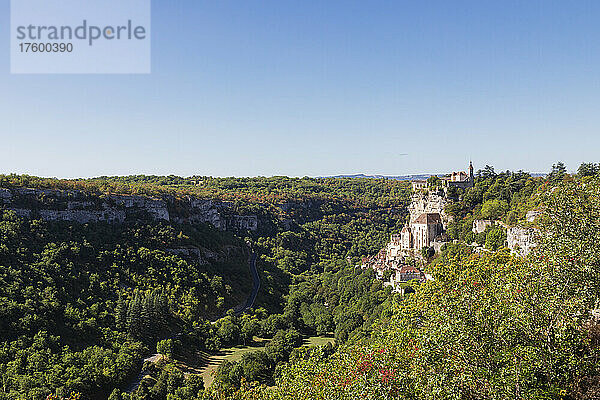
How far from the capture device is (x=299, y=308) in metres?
64.0

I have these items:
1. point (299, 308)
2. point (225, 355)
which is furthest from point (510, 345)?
point (299, 308)

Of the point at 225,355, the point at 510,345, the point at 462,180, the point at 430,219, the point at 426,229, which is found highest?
the point at 462,180

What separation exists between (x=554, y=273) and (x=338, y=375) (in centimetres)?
947

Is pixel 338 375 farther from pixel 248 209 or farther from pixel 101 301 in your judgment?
pixel 248 209

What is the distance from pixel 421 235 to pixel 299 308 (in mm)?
21894

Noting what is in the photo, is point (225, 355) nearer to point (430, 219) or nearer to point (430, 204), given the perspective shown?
point (430, 219)

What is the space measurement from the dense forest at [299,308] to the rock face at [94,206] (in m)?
1.51

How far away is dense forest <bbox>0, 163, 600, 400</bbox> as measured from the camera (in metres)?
14.7

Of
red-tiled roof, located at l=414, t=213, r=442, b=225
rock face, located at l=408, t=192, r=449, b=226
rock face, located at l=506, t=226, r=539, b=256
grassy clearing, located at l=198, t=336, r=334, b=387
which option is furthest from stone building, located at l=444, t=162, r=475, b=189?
grassy clearing, located at l=198, t=336, r=334, b=387

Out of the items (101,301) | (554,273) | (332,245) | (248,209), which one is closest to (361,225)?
(332,245)

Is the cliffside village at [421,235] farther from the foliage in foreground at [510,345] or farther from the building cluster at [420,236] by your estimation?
the foliage in foreground at [510,345]

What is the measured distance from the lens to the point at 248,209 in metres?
99.5

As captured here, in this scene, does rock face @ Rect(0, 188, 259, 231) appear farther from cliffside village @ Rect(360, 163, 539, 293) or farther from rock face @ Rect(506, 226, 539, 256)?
rock face @ Rect(506, 226, 539, 256)

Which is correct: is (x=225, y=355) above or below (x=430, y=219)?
below
